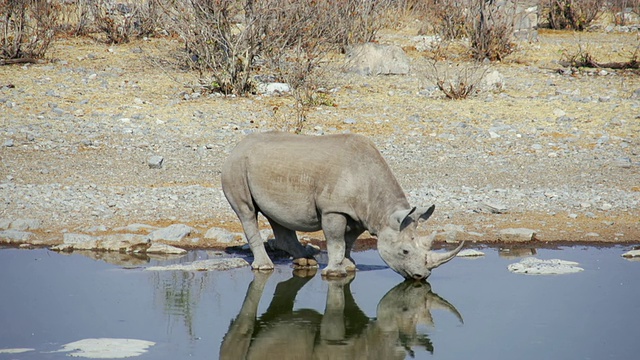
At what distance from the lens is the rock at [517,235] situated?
1157 cm

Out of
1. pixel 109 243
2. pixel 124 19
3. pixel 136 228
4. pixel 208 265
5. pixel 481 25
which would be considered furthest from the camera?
pixel 124 19

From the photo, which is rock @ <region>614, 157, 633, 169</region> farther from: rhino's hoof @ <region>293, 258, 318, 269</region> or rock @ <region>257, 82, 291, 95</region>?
rhino's hoof @ <region>293, 258, 318, 269</region>

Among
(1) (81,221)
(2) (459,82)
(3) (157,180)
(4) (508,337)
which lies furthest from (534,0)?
(4) (508,337)

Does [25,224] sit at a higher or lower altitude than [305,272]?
higher

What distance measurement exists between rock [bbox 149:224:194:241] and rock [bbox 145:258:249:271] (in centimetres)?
119

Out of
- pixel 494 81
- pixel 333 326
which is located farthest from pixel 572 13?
pixel 333 326

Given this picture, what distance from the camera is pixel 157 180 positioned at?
1445 cm

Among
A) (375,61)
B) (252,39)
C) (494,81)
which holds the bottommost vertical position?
(494,81)

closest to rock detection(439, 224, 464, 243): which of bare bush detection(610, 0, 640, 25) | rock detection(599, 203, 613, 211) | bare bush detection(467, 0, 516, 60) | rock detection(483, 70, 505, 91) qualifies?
rock detection(599, 203, 613, 211)

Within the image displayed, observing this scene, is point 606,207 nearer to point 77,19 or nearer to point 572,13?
point 77,19

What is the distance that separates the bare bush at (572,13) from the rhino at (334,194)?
21.4 m

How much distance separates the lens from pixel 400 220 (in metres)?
9.23

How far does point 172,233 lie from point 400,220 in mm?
3476

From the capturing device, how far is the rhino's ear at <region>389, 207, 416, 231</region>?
9.20m
